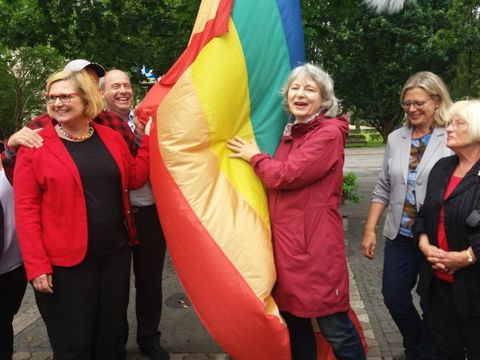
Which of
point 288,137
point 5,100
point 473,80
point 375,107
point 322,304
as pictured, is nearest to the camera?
point 322,304

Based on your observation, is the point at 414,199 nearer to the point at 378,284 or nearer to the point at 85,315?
the point at 85,315

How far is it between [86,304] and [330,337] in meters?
1.34

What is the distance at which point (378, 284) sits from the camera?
5285 mm

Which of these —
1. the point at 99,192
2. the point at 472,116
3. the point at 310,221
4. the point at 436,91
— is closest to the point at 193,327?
the point at 99,192

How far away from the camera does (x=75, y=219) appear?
8.29 feet

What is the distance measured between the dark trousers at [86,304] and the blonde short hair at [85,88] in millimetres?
798

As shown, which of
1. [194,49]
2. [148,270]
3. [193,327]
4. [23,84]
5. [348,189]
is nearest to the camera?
[194,49]

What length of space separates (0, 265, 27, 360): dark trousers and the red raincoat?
64.2 inches

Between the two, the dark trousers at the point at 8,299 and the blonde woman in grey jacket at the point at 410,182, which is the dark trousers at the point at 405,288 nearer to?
the blonde woman in grey jacket at the point at 410,182

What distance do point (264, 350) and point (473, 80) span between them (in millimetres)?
9901

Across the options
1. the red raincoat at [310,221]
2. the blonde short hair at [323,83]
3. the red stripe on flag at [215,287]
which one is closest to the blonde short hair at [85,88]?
the red stripe on flag at [215,287]

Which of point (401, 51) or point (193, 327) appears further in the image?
point (401, 51)

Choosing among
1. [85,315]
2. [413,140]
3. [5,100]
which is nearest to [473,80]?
[413,140]

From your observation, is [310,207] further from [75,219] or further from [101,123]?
[101,123]
